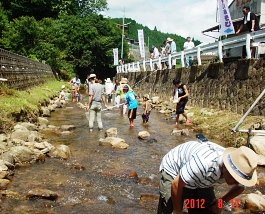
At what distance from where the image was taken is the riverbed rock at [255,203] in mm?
4977

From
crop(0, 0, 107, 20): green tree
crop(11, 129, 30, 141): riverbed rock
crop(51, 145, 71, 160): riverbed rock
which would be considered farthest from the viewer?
crop(0, 0, 107, 20): green tree

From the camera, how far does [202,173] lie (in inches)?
114

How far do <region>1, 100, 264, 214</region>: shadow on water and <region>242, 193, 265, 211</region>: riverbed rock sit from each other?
2.74 ft

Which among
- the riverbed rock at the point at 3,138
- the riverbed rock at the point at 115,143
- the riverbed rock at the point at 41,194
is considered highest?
the riverbed rock at the point at 3,138

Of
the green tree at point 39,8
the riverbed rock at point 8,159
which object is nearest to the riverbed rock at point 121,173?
the riverbed rock at point 8,159

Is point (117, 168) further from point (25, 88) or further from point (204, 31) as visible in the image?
point (204, 31)

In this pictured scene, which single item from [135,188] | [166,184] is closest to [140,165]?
[135,188]

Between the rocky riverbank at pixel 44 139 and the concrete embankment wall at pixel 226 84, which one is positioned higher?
the concrete embankment wall at pixel 226 84

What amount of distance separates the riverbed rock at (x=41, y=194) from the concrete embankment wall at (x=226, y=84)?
7.04 meters

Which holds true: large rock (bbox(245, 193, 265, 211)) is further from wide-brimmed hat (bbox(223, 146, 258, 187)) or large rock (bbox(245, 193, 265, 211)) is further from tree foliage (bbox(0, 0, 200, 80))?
tree foliage (bbox(0, 0, 200, 80))

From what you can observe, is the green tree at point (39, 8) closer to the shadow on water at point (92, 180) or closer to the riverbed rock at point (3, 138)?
the shadow on water at point (92, 180)

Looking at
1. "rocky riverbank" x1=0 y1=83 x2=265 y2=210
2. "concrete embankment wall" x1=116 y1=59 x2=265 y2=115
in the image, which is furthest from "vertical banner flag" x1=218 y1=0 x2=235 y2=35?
"rocky riverbank" x1=0 y1=83 x2=265 y2=210

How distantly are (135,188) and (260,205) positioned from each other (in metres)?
2.16

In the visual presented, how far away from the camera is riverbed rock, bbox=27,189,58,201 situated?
202 inches
